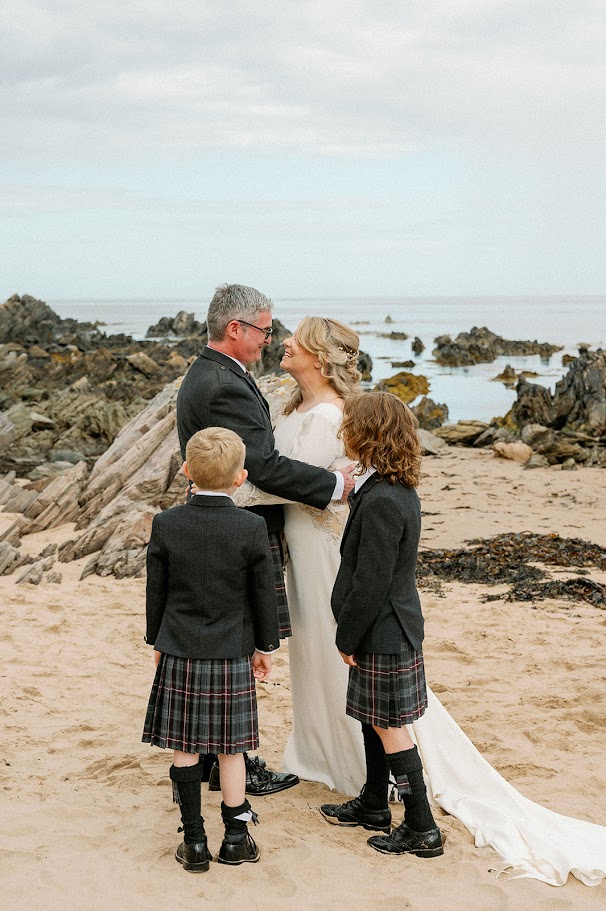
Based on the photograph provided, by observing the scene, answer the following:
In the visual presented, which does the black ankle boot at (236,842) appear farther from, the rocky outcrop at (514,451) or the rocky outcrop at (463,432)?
the rocky outcrop at (463,432)

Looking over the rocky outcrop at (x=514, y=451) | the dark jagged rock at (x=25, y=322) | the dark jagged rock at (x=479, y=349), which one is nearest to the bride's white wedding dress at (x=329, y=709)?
the rocky outcrop at (x=514, y=451)

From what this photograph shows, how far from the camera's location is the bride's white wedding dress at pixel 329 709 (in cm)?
412

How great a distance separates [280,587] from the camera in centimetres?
435

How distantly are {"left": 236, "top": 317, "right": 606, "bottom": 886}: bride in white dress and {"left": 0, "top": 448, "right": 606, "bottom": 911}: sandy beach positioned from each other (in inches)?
6.9

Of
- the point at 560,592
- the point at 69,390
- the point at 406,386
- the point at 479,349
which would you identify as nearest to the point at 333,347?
the point at 560,592

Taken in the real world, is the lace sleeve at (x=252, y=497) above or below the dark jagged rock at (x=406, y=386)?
above

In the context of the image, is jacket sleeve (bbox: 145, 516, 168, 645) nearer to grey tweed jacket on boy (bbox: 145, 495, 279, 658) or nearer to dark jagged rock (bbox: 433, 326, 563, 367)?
grey tweed jacket on boy (bbox: 145, 495, 279, 658)

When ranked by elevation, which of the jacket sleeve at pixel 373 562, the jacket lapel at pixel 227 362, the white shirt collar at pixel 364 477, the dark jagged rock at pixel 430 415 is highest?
the jacket lapel at pixel 227 362

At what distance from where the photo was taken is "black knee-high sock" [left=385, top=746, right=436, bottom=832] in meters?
3.73

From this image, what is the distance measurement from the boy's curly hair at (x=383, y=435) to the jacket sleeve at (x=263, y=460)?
0.46 metres

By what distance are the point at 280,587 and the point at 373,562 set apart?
2.68ft

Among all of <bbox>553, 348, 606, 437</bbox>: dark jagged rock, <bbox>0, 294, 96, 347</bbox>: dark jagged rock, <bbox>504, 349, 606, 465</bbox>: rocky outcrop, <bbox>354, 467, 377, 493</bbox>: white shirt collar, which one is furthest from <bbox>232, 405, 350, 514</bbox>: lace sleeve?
<bbox>0, 294, 96, 347</bbox>: dark jagged rock

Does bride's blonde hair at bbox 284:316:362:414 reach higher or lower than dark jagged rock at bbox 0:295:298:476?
higher

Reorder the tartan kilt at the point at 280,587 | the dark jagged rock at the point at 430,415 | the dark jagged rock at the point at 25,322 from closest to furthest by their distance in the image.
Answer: the tartan kilt at the point at 280,587
the dark jagged rock at the point at 430,415
the dark jagged rock at the point at 25,322
